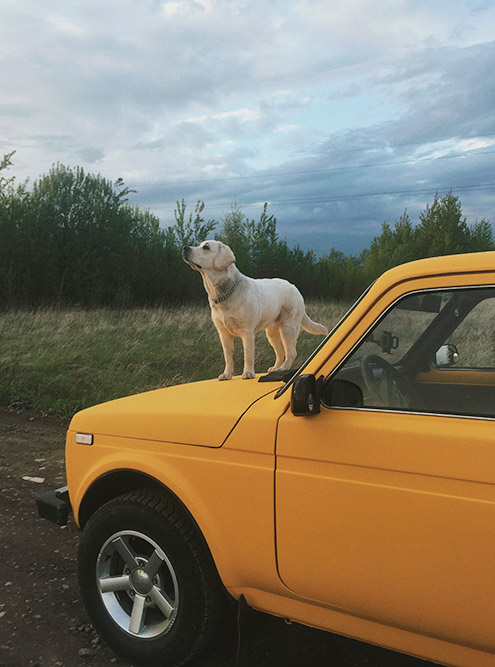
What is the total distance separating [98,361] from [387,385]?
8882 millimetres

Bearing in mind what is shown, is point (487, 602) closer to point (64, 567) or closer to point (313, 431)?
point (313, 431)

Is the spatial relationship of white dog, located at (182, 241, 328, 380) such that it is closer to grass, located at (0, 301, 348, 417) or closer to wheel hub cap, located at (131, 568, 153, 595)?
wheel hub cap, located at (131, 568, 153, 595)

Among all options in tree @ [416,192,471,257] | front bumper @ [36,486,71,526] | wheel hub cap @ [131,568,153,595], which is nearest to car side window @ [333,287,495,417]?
wheel hub cap @ [131,568,153,595]

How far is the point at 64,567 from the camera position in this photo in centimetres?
390

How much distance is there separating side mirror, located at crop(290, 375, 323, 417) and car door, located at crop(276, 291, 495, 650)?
63mm

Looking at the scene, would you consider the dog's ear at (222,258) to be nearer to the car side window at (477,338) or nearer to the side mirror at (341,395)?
the car side window at (477,338)

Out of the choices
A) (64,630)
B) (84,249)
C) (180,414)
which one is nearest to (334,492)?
(180,414)

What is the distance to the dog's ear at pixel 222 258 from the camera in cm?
521

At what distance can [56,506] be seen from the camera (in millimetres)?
3266

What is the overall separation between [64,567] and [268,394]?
7.21 feet

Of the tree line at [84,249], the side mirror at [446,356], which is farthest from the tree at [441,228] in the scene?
the side mirror at [446,356]

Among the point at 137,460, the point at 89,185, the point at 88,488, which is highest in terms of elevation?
the point at 89,185

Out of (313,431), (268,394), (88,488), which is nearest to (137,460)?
(88,488)

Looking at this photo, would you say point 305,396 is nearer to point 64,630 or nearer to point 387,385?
point 387,385
